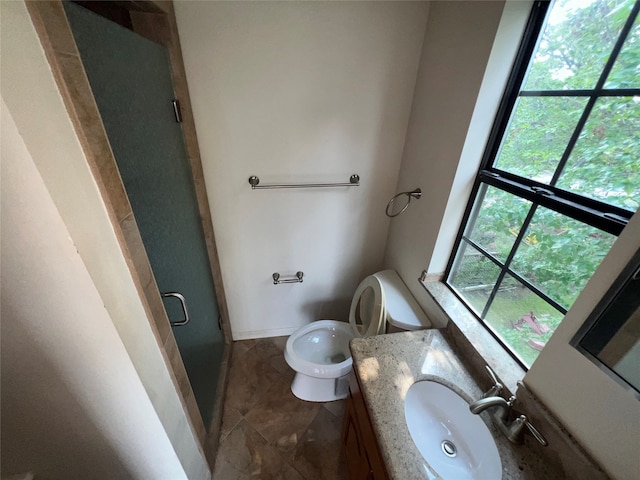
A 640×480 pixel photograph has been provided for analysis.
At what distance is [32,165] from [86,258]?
0.18 metres

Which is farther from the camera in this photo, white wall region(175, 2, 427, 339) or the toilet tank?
the toilet tank

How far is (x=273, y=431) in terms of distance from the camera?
1511mm

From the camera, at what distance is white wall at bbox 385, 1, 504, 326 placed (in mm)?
938

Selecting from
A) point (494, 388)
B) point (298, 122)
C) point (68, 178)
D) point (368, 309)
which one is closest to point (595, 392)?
point (494, 388)

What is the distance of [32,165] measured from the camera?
0.43 metres

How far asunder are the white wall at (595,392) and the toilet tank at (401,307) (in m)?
0.55

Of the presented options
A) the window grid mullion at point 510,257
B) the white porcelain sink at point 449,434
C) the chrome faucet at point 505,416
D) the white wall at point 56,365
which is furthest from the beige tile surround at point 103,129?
the window grid mullion at point 510,257

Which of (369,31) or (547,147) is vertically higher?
(369,31)

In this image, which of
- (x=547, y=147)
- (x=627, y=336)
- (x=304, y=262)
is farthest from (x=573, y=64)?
(x=304, y=262)

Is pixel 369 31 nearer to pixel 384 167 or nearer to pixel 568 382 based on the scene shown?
pixel 384 167

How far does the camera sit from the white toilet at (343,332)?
1.32 m

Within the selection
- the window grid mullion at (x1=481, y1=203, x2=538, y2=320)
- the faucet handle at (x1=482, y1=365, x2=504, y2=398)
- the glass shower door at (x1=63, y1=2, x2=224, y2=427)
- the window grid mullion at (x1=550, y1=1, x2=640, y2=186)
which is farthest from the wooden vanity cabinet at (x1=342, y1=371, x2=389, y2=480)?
the window grid mullion at (x1=550, y1=1, x2=640, y2=186)

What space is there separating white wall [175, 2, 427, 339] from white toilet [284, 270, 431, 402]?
33 cm

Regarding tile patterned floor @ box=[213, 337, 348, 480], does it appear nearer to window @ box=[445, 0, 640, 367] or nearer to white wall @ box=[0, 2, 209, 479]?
white wall @ box=[0, 2, 209, 479]
